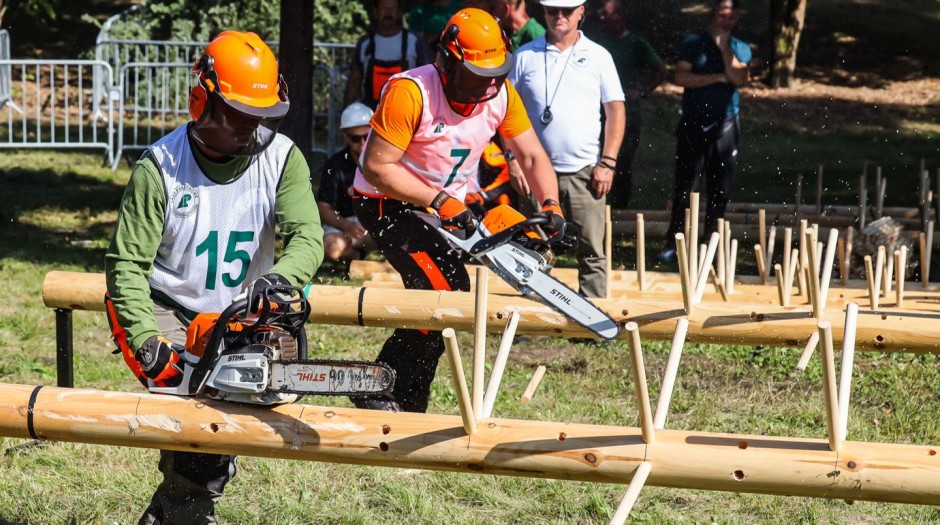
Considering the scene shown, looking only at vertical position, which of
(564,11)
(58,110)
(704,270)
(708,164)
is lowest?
(58,110)

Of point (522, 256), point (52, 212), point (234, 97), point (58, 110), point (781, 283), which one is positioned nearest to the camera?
point (234, 97)

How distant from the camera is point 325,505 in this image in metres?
4.59

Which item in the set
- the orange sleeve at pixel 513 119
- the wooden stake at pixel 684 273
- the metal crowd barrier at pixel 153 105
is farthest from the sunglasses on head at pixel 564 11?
the metal crowd barrier at pixel 153 105

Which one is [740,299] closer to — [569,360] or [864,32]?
[569,360]

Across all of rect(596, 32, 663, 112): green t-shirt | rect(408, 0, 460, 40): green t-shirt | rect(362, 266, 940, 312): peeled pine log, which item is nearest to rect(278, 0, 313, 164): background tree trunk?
rect(408, 0, 460, 40): green t-shirt

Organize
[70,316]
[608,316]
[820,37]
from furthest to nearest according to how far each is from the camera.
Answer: [820,37], [70,316], [608,316]

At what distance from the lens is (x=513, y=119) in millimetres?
5211

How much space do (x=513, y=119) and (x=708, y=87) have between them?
402 cm

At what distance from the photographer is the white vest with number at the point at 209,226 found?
3.58 meters

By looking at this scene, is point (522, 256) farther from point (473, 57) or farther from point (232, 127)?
point (232, 127)

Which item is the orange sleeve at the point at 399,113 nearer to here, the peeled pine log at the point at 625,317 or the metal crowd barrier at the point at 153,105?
the peeled pine log at the point at 625,317

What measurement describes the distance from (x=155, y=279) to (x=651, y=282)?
3813mm

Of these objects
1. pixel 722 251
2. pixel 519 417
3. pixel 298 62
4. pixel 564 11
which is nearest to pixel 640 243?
pixel 722 251

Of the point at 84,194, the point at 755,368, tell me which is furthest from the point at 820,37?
the point at 755,368
